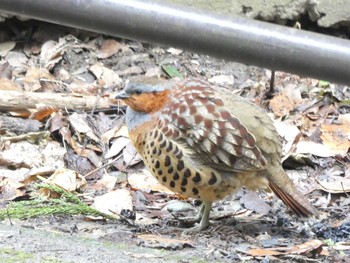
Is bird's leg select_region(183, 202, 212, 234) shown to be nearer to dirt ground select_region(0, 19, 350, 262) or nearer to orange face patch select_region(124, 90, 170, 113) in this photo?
dirt ground select_region(0, 19, 350, 262)

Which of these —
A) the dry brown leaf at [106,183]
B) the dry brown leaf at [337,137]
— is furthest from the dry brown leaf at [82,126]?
the dry brown leaf at [337,137]

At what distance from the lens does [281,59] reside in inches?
74.9

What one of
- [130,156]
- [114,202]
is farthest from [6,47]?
Result: [114,202]

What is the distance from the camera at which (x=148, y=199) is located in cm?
545

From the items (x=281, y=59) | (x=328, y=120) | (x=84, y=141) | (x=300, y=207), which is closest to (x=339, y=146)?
(x=328, y=120)

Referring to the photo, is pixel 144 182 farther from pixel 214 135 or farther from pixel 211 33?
pixel 211 33

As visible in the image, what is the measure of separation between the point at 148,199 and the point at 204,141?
3.53 feet

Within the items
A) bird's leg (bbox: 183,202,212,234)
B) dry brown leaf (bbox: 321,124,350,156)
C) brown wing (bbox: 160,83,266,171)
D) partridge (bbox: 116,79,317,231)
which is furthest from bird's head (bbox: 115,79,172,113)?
dry brown leaf (bbox: 321,124,350,156)

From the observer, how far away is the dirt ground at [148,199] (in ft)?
12.5

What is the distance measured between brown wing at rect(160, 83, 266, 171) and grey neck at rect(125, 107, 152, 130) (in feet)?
0.41

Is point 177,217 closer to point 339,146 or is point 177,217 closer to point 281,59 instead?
point 339,146

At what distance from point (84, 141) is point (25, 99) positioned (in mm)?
592

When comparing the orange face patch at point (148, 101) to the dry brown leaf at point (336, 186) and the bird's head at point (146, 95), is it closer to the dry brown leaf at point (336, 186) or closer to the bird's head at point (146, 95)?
the bird's head at point (146, 95)

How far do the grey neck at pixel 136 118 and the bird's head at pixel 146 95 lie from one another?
0.02m
